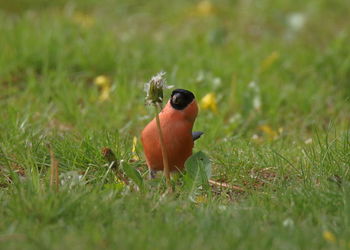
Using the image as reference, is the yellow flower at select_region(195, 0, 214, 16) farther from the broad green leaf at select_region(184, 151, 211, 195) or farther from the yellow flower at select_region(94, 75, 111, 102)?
the broad green leaf at select_region(184, 151, 211, 195)

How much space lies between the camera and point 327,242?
8.34 ft

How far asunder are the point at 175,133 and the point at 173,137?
0.02 meters

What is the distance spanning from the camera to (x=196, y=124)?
15.0 ft

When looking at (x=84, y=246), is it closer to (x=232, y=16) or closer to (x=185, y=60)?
(x=185, y=60)

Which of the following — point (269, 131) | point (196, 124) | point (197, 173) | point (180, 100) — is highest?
point (180, 100)

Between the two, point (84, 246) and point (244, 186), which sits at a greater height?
point (84, 246)

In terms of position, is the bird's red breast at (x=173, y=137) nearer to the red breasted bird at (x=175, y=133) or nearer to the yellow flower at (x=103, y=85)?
the red breasted bird at (x=175, y=133)

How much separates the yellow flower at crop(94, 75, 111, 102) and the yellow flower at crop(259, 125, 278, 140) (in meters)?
1.20

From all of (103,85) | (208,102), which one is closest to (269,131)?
(208,102)

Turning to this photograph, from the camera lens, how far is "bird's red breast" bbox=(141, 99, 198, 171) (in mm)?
3250

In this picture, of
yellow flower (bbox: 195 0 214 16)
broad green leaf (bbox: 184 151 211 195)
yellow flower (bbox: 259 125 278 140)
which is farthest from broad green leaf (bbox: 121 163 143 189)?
yellow flower (bbox: 195 0 214 16)

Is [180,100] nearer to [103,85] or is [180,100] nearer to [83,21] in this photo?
[103,85]

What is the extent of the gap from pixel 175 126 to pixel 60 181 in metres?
0.60

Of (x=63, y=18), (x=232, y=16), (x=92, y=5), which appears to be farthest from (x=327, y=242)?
(x=92, y=5)
